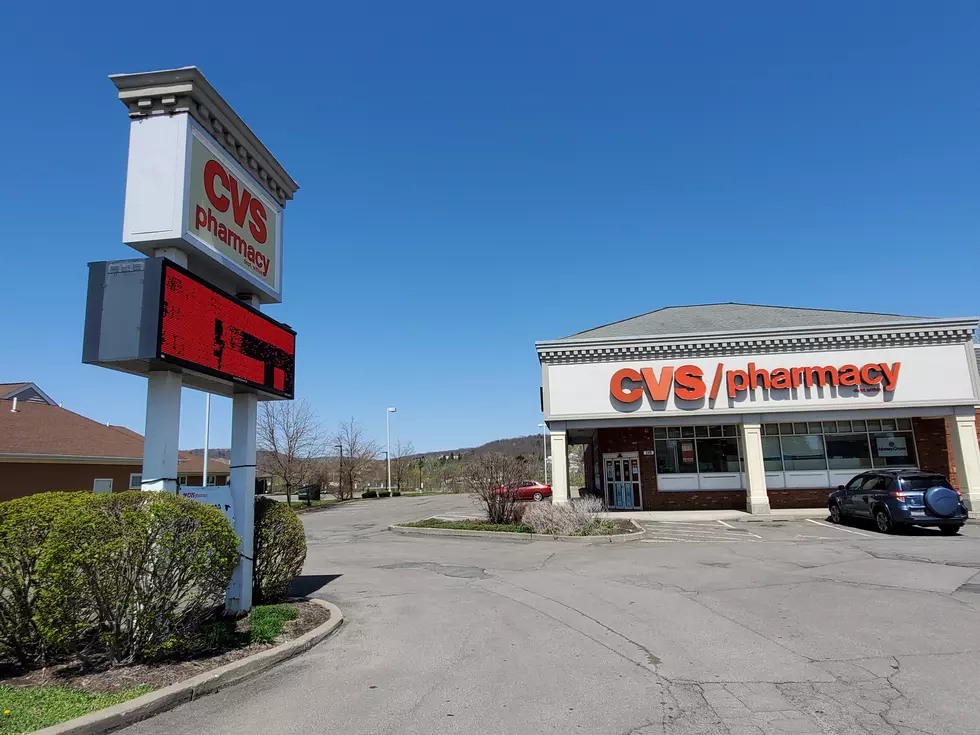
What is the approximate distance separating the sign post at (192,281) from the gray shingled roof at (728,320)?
56.7 feet

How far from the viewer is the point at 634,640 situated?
7.11 meters

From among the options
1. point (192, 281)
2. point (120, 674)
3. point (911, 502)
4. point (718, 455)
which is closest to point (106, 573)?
point (120, 674)

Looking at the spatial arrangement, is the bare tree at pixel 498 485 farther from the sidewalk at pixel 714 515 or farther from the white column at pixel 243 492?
the white column at pixel 243 492

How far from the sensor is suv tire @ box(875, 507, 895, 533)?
1727 cm

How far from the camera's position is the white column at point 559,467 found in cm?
2286

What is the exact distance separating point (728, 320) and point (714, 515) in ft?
29.7

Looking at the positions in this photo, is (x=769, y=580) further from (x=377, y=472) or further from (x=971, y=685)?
(x=377, y=472)

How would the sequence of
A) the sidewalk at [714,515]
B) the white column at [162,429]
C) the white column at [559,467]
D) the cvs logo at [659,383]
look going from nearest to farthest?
the white column at [162,429] < the sidewalk at [714,515] < the white column at [559,467] < the cvs logo at [659,383]

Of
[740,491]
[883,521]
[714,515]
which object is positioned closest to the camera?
[883,521]

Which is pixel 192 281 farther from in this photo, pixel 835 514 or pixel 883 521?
pixel 835 514

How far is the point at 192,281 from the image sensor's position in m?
6.99

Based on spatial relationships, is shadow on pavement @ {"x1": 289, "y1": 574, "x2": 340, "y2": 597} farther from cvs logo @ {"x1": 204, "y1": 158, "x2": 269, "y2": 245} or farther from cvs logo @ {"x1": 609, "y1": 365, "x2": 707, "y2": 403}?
cvs logo @ {"x1": 609, "y1": 365, "x2": 707, "y2": 403}

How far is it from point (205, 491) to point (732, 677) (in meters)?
6.33

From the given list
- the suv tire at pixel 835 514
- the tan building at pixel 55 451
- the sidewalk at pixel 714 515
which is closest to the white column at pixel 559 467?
the sidewalk at pixel 714 515
